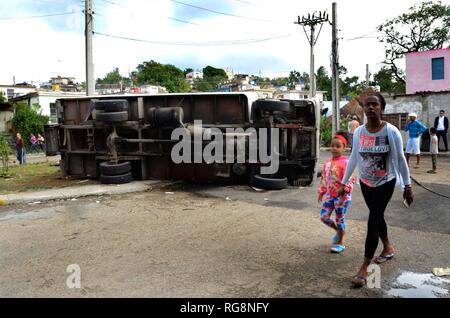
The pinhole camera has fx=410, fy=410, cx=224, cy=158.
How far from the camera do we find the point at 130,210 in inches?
286

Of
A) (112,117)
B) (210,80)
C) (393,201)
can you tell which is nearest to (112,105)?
(112,117)

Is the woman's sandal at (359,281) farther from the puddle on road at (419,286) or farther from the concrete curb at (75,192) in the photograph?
the concrete curb at (75,192)

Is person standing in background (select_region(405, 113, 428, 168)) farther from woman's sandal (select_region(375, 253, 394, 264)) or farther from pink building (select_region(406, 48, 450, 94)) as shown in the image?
pink building (select_region(406, 48, 450, 94))

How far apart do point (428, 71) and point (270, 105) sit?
67.2 feet

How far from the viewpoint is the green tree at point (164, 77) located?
54.8 m

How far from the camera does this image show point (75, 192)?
875 cm

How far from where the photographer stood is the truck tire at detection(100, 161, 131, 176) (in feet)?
31.6

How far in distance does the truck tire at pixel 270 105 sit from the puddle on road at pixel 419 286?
5232mm

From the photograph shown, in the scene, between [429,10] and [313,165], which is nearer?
[313,165]

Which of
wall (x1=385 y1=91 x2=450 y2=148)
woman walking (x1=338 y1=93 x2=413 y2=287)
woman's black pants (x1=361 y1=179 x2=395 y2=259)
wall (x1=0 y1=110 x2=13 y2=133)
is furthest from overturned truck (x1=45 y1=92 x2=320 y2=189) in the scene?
wall (x1=0 y1=110 x2=13 y2=133)

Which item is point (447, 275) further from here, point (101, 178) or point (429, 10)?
point (429, 10)

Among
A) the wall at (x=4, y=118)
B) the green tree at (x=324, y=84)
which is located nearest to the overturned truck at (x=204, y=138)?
the wall at (x=4, y=118)

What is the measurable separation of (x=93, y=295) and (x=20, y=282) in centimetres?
93
